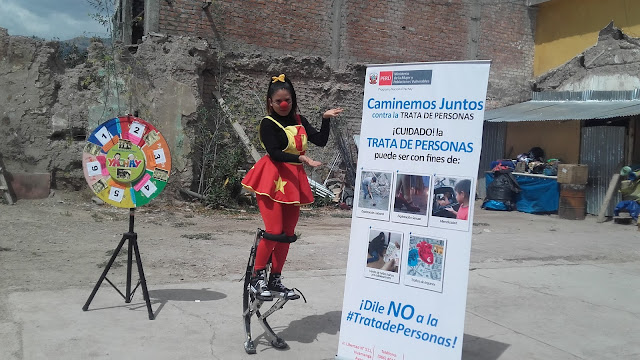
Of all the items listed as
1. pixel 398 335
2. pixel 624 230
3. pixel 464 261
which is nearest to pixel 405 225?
pixel 464 261

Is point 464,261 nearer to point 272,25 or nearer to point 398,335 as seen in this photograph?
point 398,335

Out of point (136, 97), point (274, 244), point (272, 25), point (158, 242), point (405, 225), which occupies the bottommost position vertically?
point (158, 242)

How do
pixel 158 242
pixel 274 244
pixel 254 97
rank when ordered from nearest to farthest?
pixel 274 244 < pixel 158 242 < pixel 254 97

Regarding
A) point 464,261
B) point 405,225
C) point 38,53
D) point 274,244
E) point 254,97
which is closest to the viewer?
point 464,261

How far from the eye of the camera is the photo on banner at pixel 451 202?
3338 millimetres

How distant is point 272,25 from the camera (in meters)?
13.2

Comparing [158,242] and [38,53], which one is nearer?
[158,242]

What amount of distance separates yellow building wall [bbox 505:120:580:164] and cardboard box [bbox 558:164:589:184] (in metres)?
1.02

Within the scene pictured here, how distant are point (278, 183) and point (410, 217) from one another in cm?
102

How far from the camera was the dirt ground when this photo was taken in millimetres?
5922

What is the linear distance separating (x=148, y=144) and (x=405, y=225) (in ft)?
7.72

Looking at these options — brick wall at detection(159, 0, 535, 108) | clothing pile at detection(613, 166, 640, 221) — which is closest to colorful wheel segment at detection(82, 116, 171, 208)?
brick wall at detection(159, 0, 535, 108)

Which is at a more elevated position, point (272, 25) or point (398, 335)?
point (272, 25)

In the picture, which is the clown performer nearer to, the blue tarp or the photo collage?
the photo collage
